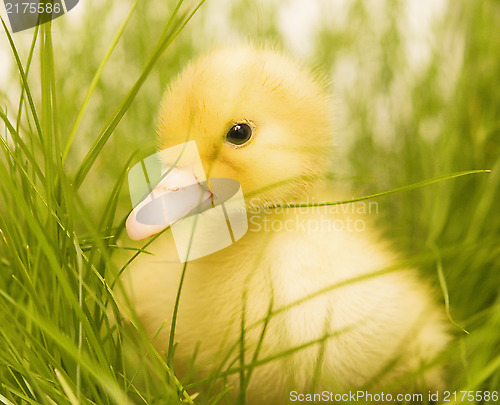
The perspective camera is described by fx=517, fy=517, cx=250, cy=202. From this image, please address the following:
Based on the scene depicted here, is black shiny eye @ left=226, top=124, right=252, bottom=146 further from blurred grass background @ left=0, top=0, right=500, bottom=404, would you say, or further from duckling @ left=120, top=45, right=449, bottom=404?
blurred grass background @ left=0, top=0, right=500, bottom=404

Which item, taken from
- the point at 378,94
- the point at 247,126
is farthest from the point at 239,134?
the point at 378,94

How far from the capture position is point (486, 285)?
94cm

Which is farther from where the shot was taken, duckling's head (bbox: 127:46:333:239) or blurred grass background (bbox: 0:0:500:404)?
blurred grass background (bbox: 0:0:500:404)

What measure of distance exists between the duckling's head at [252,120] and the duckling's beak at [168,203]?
3cm

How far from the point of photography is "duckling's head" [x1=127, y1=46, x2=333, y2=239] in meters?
0.68

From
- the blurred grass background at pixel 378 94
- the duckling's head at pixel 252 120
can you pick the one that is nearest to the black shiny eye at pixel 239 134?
the duckling's head at pixel 252 120

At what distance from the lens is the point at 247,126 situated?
0.70 m

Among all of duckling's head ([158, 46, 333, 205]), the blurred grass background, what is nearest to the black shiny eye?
duckling's head ([158, 46, 333, 205])

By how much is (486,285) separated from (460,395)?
1.60 ft

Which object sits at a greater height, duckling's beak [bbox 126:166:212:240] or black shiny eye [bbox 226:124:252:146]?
black shiny eye [bbox 226:124:252:146]

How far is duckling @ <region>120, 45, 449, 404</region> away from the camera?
667mm

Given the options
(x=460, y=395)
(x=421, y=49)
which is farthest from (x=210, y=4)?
(x=460, y=395)

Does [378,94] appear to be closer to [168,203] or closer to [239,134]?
[239,134]

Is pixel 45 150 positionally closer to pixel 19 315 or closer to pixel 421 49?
pixel 19 315
